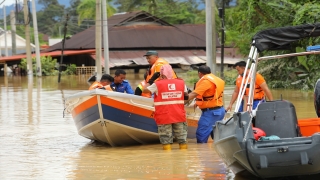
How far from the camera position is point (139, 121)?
13.2m

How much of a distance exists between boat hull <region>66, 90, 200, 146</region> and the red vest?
848 mm

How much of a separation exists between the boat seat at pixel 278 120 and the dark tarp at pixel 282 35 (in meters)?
0.81

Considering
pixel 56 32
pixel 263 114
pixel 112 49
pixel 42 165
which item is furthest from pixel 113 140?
pixel 56 32

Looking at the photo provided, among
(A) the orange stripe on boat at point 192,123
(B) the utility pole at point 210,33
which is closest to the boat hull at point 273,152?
(A) the orange stripe on boat at point 192,123

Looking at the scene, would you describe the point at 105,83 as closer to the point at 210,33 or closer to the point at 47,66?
the point at 210,33

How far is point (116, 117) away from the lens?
507 inches

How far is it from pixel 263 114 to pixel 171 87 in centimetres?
251

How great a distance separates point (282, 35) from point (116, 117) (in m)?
4.12

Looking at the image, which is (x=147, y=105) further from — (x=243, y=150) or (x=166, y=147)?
(x=243, y=150)

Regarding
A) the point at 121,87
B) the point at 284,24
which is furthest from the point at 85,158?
the point at 284,24

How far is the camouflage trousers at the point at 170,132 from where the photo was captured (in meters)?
12.1

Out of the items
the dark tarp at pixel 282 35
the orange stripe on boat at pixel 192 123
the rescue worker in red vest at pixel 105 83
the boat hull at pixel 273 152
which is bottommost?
the orange stripe on boat at pixel 192 123

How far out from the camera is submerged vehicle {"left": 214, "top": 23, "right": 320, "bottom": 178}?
8.42m

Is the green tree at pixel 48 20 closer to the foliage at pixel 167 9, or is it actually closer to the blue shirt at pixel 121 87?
the foliage at pixel 167 9
